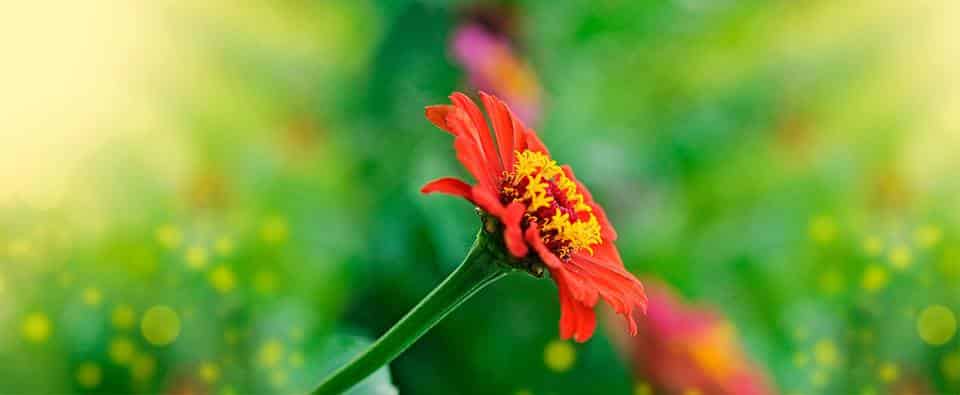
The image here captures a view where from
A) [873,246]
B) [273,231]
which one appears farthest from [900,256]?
[273,231]

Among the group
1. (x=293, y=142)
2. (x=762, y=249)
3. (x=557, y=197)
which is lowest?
(x=762, y=249)

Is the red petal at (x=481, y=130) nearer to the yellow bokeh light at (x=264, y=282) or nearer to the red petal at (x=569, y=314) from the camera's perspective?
the red petal at (x=569, y=314)

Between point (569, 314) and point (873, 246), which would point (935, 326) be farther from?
point (569, 314)

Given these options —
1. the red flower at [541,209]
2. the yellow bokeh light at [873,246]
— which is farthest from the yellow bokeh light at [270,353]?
the yellow bokeh light at [873,246]

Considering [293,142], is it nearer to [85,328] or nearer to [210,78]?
[210,78]

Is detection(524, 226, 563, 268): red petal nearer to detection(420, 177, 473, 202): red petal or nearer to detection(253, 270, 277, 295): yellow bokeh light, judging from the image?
detection(420, 177, 473, 202): red petal

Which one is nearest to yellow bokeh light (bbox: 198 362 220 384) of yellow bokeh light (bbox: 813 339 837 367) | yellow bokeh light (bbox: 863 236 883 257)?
yellow bokeh light (bbox: 813 339 837 367)

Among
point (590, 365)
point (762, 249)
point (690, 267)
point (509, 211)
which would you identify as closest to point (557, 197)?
point (509, 211)
